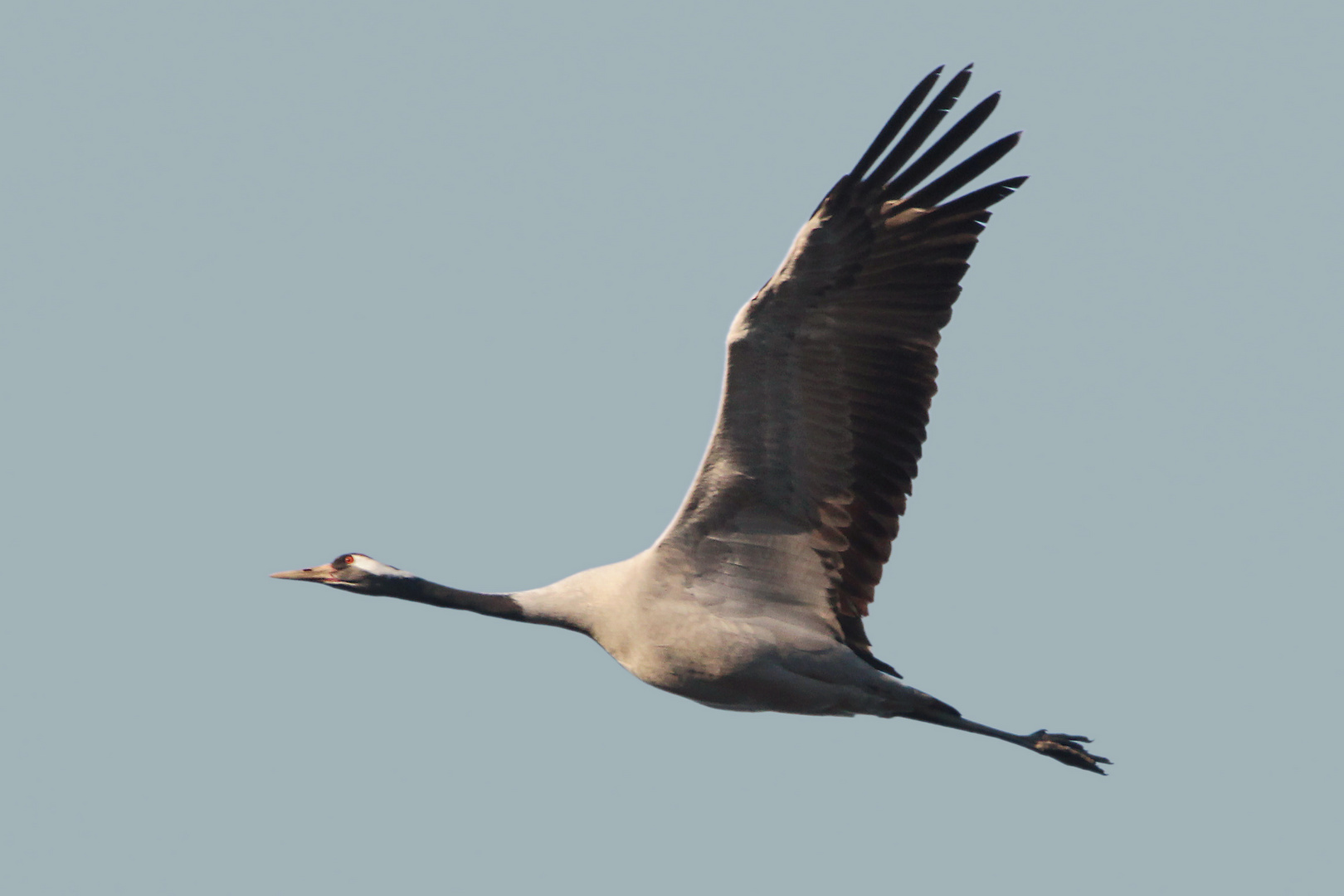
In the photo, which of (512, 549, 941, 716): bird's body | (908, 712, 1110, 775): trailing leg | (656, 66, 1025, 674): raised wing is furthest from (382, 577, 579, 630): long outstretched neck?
(908, 712, 1110, 775): trailing leg

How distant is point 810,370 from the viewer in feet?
40.3

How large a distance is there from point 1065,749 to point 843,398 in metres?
3.53

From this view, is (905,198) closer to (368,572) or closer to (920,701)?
(920,701)

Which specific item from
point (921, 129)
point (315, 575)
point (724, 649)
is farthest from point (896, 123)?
point (315, 575)

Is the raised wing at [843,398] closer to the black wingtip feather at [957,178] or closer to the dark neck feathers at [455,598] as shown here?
the black wingtip feather at [957,178]

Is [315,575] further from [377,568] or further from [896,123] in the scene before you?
[896,123]

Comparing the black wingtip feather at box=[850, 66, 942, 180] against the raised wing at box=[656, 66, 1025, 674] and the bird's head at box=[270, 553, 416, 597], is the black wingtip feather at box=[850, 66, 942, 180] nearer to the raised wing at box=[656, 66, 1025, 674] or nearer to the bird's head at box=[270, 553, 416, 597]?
the raised wing at box=[656, 66, 1025, 674]

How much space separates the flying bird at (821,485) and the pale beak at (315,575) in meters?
0.97

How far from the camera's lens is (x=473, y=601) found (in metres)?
13.2

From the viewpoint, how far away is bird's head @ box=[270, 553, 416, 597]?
527 inches

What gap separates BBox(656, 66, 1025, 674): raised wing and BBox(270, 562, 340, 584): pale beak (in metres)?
2.57

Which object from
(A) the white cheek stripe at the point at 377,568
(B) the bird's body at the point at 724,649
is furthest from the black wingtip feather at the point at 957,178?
(A) the white cheek stripe at the point at 377,568

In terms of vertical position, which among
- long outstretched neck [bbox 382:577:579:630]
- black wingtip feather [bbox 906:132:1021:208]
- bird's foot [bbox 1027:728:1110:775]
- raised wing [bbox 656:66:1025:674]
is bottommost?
bird's foot [bbox 1027:728:1110:775]

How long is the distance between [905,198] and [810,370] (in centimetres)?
153
